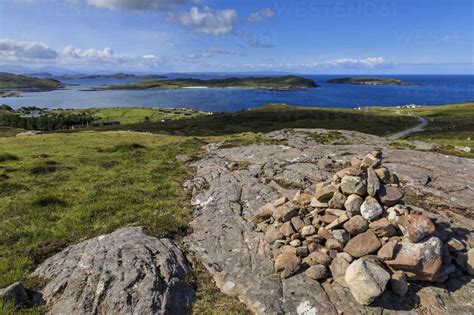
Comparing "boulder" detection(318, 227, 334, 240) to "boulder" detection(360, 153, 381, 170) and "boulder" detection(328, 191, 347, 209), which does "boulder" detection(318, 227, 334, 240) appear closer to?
"boulder" detection(328, 191, 347, 209)

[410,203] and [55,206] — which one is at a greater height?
[410,203]

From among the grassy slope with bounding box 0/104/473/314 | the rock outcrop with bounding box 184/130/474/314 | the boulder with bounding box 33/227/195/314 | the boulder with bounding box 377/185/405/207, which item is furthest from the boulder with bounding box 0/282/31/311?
the boulder with bounding box 377/185/405/207

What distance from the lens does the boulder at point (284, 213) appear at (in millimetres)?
14047

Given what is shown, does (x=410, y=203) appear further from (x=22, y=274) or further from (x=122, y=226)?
(x=22, y=274)

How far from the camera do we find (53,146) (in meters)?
45.3

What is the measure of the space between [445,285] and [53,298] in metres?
13.9

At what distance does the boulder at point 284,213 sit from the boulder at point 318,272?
3024mm

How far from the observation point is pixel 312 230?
1287 cm

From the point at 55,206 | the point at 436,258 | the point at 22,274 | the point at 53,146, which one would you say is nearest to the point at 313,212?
the point at 436,258

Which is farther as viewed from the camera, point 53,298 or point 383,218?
point 383,218

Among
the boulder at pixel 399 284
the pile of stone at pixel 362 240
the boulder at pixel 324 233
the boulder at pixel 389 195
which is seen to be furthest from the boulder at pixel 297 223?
the boulder at pixel 399 284

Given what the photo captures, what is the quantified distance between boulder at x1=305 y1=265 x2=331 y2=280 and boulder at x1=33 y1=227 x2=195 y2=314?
4.42m

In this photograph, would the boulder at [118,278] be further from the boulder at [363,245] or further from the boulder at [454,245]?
the boulder at [454,245]

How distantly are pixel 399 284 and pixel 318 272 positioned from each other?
267 cm
